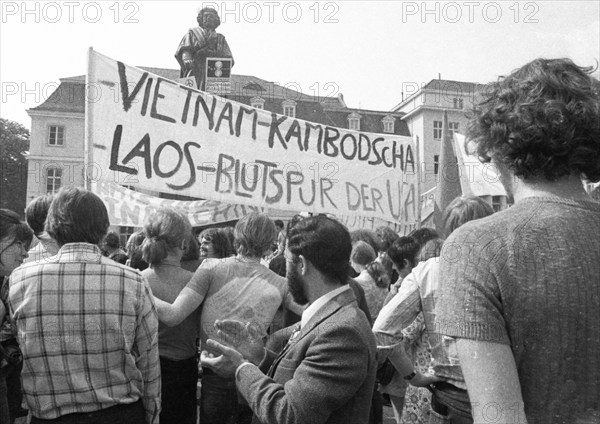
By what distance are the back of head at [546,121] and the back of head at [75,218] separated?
174cm

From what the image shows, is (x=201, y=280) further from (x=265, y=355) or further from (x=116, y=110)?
(x=116, y=110)

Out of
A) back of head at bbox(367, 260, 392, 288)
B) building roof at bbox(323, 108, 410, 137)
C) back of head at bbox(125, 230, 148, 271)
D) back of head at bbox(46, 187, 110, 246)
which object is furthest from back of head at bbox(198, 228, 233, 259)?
building roof at bbox(323, 108, 410, 137)

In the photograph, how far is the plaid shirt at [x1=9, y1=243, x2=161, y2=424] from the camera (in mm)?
2164

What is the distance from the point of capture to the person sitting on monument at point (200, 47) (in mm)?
26312

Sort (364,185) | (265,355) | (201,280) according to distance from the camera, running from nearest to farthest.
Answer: (265,355) < (201,280) < (364,185)

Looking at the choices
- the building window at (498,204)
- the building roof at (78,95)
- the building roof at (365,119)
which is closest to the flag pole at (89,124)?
the building window at (498,204)

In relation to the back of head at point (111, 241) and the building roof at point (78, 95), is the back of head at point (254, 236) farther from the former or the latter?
the building roof at point (78, 95)

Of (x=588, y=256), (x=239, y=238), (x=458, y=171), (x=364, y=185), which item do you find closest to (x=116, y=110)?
(x=239, y=238)

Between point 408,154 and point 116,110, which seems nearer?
point 116,110

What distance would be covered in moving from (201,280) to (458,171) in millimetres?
6065

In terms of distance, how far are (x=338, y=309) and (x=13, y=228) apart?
1947 mm

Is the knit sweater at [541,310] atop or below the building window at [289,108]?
below

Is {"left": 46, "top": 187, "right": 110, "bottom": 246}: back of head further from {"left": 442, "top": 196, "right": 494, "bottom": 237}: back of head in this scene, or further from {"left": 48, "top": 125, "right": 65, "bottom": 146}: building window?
{"left": 48, "top": 125, "right": 65, "bottom": 146}: building window

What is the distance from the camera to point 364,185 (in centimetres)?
718
